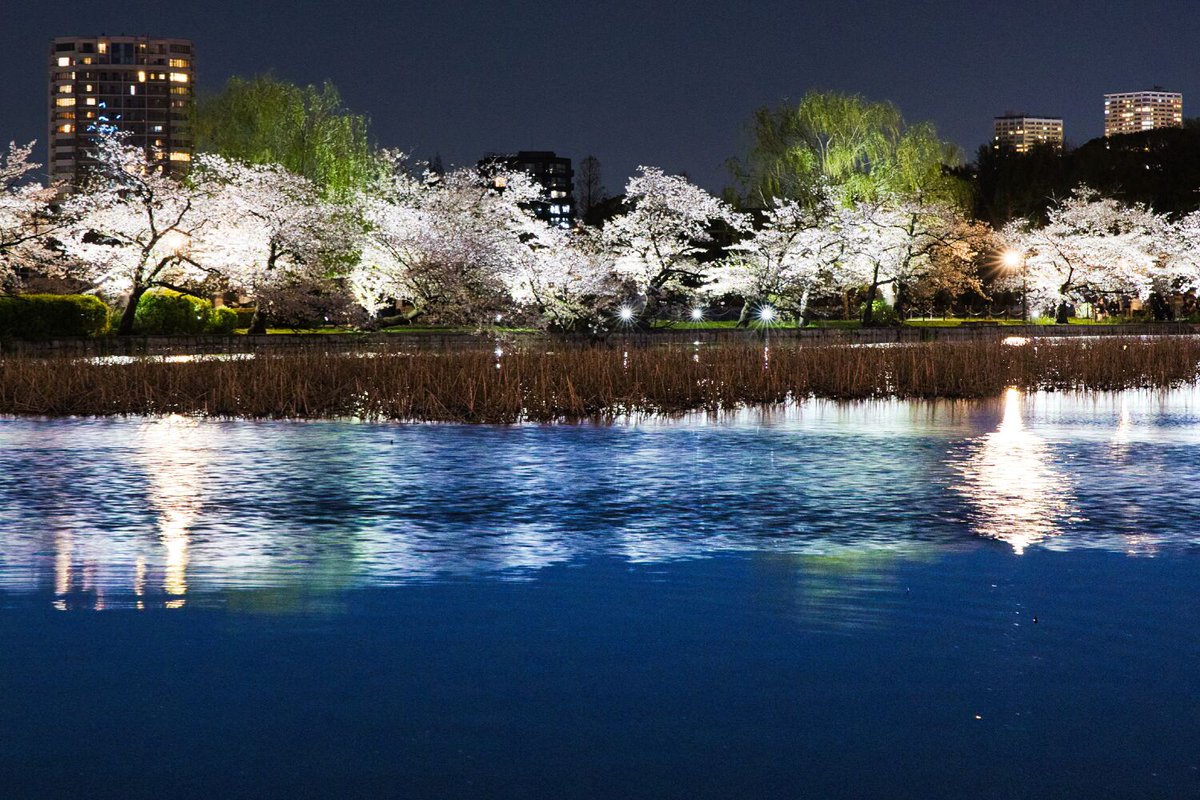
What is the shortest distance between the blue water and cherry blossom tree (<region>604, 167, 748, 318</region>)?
39.4 meters

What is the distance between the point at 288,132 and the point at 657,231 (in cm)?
1645

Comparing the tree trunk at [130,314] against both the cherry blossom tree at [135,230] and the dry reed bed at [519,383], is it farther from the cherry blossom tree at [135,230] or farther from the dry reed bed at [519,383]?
the dry reed bed at [519,383]

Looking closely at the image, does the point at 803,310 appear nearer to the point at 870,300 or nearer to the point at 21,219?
the point at 870,300

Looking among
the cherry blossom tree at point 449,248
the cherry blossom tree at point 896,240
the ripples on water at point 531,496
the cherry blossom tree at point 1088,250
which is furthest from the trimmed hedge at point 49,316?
the cherry blossom tree at point 1088,250

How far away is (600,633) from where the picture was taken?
7559 millimetres

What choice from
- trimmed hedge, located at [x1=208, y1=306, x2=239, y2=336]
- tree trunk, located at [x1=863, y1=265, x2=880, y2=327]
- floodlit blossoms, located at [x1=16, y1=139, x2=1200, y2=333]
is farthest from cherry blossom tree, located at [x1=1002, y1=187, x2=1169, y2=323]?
trimmed hedge, located at [x1=208, y1=306, x2=239, y2=336]

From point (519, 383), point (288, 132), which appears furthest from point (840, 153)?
point (519, 383)

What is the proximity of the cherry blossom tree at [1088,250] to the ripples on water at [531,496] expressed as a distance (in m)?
52.8

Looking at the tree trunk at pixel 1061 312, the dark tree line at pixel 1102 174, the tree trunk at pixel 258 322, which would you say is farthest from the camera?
the dark tree line at pixel 1102 174

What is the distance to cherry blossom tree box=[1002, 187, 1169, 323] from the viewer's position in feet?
234

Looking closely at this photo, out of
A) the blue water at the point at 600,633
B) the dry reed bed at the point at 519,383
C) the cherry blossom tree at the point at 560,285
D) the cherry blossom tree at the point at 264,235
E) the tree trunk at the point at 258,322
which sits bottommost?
the blue water at the point at 600,633

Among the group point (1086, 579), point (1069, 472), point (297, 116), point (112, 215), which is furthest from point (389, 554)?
point (297, 116)

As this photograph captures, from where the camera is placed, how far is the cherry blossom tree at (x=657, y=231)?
5381 cm

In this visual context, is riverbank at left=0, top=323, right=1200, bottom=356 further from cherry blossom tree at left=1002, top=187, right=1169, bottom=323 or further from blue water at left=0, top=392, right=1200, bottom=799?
blue water at left=0, top=392, right=1200, bottom=799
